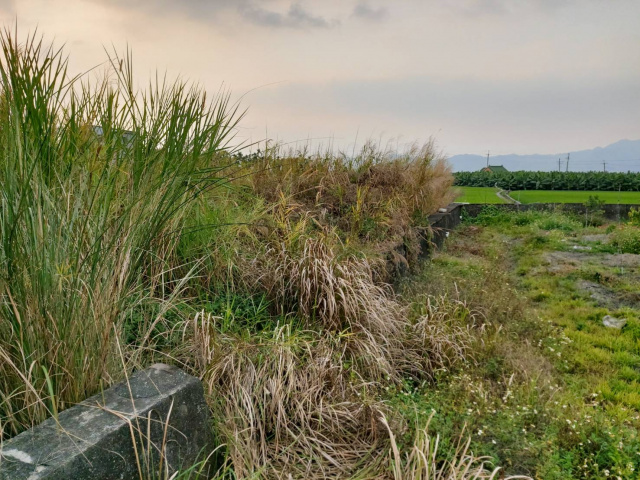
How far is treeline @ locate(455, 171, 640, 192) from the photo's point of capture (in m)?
24.2

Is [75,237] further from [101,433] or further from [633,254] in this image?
[633,254]

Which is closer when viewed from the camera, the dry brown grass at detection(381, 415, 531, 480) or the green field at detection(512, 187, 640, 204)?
the dry brown grass at detection(381, 415, 531, 480)

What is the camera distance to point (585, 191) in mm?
24578

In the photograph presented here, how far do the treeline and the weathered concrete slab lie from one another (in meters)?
26.9

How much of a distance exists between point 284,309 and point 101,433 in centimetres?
190

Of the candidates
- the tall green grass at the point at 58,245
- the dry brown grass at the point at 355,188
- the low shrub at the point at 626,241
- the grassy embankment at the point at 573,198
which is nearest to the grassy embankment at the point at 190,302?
the tall green grass at the point at 58,245

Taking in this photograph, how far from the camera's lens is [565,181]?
25.7 metres

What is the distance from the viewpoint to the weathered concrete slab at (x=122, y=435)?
131 cm

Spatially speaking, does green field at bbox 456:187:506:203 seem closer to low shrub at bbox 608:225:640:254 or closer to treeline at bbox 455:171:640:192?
low shrub at bbox 608:225:640:254

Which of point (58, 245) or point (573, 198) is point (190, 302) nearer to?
point (58, 245)

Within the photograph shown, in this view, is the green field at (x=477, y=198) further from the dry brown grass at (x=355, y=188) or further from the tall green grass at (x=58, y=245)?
the tall green grass at (x=58, y=245)

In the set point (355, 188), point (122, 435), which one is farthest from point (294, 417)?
point (355, 188)

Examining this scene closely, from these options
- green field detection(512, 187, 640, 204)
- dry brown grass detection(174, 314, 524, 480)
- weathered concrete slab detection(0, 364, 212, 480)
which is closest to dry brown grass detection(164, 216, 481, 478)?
dry brown grass detection(174, 314, 524, 480)

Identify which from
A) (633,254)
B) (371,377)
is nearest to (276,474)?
(371,377)
